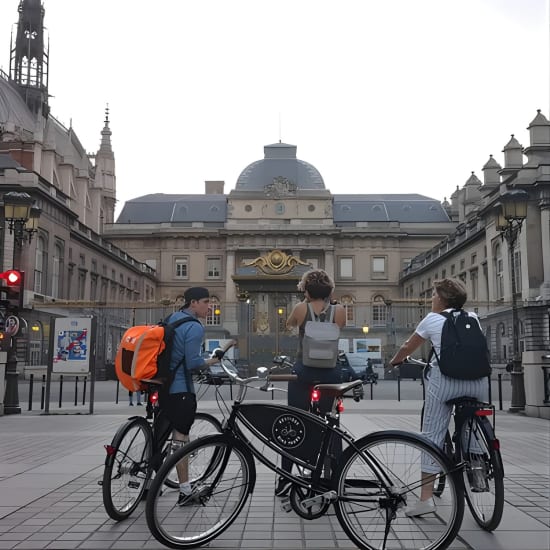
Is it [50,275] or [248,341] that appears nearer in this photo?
[248,341]

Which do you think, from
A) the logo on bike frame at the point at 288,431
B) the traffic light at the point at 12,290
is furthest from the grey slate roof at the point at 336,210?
the logo on bike frame at the point at 288,431

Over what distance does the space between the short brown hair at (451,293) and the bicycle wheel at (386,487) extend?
4.89ft

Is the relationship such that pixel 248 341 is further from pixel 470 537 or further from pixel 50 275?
pixel 470 537

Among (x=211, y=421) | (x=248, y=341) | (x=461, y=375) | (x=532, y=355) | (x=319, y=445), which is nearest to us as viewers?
(x=319, y=445)

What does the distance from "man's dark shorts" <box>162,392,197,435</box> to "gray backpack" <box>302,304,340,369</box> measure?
1.15 metres

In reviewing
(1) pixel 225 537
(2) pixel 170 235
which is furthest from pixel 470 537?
(2) pixel 170 235

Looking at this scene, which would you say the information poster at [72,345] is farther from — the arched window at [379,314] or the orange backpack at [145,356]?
the arched window at [379,314]

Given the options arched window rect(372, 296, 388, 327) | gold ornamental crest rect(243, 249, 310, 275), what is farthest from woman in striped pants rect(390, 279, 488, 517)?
gold ornamental crest rect(243, 249, 310, 275)

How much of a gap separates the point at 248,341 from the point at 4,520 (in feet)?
81.7

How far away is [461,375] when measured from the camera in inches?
212

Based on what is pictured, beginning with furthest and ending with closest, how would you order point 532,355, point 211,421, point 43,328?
point 43,328 < point 532,355 < point 211,421

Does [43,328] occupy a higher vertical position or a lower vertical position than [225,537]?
higher

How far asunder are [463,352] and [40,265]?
1688 inches

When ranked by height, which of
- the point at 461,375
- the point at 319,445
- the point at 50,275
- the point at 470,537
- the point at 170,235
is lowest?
the point at 470,537
